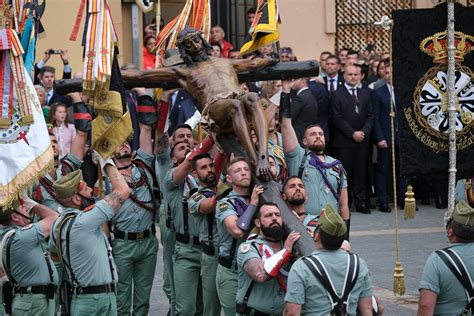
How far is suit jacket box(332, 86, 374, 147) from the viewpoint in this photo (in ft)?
57.7

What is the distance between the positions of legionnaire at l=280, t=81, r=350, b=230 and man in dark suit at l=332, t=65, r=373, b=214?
558cm

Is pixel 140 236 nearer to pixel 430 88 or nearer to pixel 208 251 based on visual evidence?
pixel 208 251

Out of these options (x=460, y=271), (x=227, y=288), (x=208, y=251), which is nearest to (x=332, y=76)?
(x=208, y=251)

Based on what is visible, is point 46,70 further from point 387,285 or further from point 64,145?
point 387,285

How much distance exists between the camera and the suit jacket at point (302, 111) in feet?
55.7

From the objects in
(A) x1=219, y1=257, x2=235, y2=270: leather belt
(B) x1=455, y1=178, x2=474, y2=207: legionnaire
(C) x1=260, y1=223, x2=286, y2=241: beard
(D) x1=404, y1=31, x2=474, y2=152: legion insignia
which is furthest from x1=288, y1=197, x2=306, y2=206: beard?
(B) x1=455, y1=178, x2=474, y2=207: legionnaire

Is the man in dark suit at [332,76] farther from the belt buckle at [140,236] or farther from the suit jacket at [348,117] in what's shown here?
the belt buckle at [140,236]

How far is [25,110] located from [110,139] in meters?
0.79

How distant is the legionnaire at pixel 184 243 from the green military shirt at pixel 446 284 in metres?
3.30

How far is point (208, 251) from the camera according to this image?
11094mm

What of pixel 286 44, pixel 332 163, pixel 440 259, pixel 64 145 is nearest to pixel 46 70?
pixel 64 145

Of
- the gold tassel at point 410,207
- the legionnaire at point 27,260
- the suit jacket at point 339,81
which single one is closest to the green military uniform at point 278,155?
the gold tassel at point 410,207

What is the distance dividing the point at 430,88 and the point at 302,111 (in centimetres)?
551

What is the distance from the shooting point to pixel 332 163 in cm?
1196
